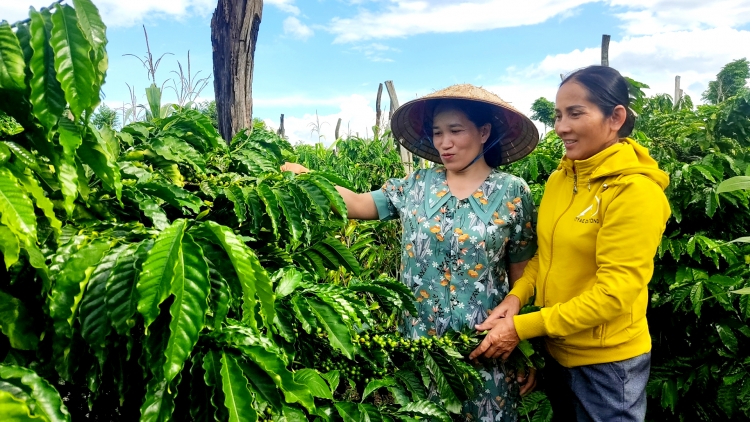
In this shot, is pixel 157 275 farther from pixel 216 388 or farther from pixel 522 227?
pixel 522 227

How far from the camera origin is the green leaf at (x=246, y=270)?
2.68ft

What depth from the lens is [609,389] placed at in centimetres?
162

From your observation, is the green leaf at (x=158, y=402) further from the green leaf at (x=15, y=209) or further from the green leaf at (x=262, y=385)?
the green leaf at (x=15, y=209)

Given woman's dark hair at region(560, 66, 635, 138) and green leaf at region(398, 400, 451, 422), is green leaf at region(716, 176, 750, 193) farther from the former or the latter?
green leaf at region(398, 400, 451, 422)

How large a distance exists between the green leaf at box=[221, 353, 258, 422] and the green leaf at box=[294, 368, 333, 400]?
30 centimetres

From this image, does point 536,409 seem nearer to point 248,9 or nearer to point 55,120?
point 55,120

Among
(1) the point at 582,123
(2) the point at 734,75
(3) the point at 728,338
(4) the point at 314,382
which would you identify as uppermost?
A: (2) the point at 734,75

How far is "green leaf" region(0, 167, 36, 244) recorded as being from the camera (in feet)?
2.51

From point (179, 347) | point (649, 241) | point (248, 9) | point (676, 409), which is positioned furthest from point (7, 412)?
point (676, 409)

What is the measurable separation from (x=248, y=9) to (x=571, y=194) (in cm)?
180

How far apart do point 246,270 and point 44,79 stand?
0.41 meters

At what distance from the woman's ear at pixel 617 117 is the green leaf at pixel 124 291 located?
4.58 feet

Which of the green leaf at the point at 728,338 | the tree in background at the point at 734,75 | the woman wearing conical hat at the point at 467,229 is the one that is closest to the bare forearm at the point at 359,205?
the woman wearing conical hat at the point at 467,229

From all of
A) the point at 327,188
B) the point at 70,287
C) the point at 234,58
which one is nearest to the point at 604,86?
the point at 327,188
